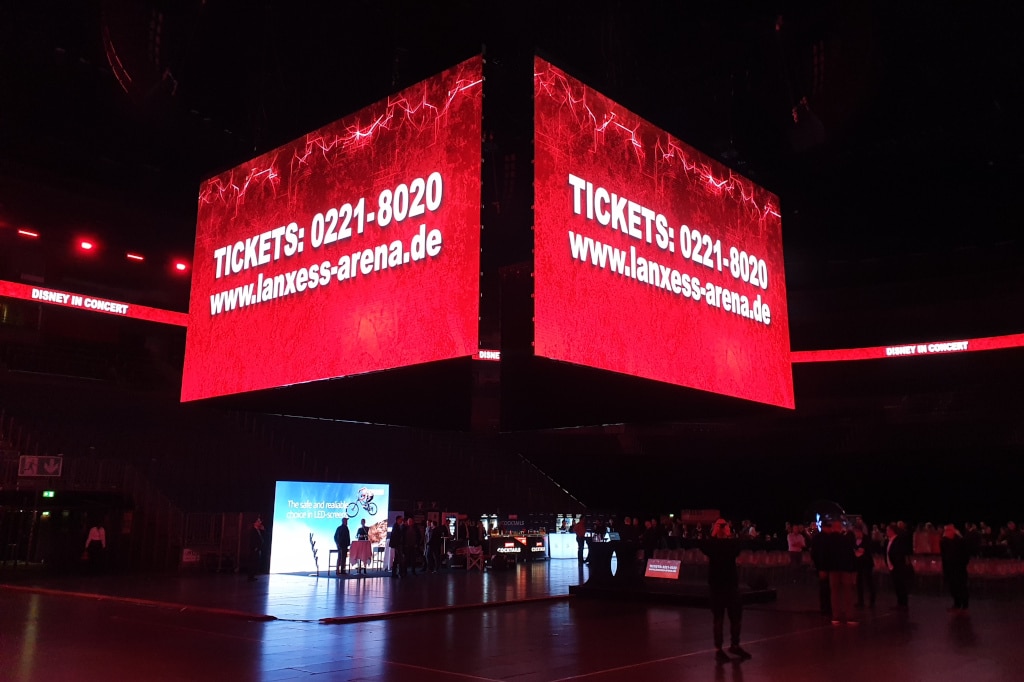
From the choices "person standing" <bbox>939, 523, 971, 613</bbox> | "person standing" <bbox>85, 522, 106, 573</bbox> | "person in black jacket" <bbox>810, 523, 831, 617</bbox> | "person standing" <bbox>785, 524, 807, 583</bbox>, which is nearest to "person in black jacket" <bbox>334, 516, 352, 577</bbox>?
"person standing" <bbox>85, 522, 106, 573</bbox>

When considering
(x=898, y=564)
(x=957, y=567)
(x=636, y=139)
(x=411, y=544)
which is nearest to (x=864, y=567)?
(x=898, y=564)

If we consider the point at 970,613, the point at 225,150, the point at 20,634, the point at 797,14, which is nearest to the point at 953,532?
the point at 970,613

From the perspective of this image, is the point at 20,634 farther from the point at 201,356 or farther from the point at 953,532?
the point at 953,532

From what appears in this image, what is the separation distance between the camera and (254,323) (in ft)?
32.4

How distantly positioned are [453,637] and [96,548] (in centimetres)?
1325

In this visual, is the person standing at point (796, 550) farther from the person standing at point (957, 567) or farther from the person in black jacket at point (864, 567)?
the person standing at point (957, 567)

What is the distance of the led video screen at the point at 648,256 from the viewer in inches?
311

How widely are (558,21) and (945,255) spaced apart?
21.4 m

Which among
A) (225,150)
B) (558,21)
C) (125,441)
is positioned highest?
(225,150)

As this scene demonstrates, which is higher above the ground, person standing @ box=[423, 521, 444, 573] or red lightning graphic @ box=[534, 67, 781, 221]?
red lightning graphic @ box=[534, 67, 781, 221]

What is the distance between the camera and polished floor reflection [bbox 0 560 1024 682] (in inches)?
275

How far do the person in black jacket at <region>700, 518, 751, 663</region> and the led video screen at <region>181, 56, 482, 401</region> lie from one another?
144 inches

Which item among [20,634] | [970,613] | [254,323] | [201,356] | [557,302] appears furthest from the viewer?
[970,613]

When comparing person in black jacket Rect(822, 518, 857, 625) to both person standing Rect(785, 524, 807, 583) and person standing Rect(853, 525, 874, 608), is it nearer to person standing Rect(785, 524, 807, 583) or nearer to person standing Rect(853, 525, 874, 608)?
person standing Rect(853, 525, 874, 608)
